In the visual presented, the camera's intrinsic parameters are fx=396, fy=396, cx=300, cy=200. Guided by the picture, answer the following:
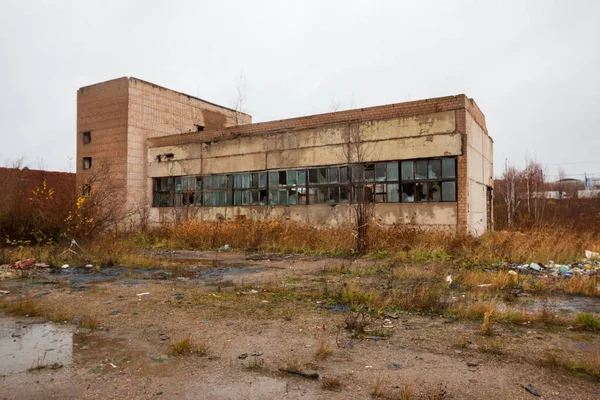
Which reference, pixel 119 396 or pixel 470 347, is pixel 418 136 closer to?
pixel 470 347


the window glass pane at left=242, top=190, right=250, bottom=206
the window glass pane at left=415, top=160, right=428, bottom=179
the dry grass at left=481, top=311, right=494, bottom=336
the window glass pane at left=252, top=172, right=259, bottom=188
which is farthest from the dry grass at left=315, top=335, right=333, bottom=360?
the window glass pane at left=242, top=190, right=250, bottom=206

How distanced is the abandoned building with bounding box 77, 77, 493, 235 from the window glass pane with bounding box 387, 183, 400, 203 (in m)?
0.03

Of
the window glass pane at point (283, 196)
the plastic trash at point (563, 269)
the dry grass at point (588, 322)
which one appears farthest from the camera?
the window glass pane at point (283, 196)

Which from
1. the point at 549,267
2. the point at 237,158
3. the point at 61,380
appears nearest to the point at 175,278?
the point at 61,380

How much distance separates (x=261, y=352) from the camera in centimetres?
369

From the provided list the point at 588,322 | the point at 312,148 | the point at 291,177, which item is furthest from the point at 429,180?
the point at 588,322

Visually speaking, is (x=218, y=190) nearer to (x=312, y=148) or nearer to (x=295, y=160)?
(x=295, y=160)

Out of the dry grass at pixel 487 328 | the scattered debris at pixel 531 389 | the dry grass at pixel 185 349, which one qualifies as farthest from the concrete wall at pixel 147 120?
the scattered debris at pixel 531 389

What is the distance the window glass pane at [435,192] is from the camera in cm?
1288

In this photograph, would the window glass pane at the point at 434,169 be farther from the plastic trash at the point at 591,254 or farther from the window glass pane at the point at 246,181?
the window glass pane at the point at 246,181

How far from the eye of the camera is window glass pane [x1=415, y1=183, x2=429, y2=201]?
13.1 meters

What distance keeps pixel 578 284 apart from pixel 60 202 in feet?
40.0

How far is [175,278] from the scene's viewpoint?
305 inches

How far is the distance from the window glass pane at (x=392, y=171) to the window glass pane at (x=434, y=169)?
3.62ft
